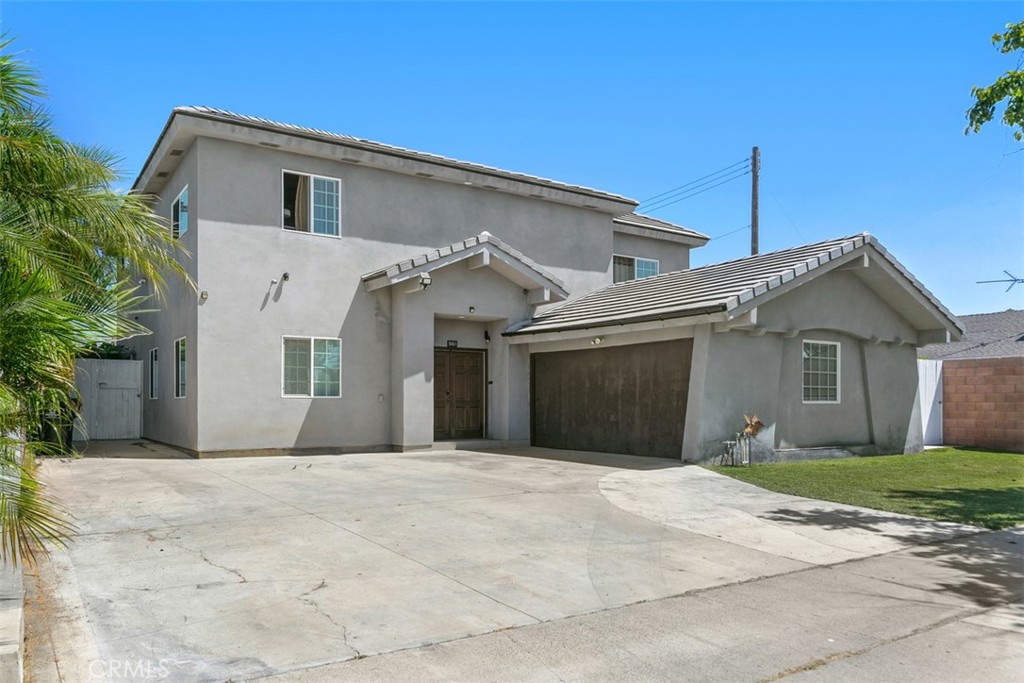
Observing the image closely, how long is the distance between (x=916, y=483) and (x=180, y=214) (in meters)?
15.8

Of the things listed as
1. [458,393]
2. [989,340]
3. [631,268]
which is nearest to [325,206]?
[458,393]

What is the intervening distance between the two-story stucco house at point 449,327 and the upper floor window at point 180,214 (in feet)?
0.47

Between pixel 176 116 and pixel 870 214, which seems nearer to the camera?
pixel 176 116

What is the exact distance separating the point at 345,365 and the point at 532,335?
440 cm

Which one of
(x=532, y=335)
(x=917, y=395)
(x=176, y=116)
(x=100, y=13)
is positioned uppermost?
(x=176, y=116)

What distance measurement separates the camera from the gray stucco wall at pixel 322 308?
1450cm

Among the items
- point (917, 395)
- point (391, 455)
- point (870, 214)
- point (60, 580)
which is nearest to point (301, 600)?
point (60, 580)

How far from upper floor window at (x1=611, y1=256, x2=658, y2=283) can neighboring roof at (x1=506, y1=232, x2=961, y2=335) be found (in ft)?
13.3

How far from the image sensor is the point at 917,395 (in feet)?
58.6

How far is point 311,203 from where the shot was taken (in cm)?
1569

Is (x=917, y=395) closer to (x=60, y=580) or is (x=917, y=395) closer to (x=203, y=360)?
(x=203, y=360)

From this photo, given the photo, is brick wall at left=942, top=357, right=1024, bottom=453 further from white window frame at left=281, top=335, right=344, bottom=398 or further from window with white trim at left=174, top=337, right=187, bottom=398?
window with white trim at left=174, top=337, right=187, bottom=398

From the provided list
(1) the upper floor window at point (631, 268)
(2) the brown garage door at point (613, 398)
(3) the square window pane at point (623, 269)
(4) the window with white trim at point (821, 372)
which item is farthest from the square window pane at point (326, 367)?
(4) the window with white trim at point (821, 372)

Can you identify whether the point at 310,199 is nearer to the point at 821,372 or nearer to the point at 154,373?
the point at 154,373
